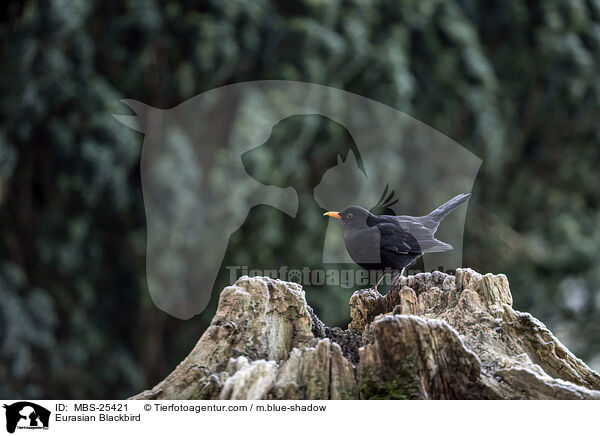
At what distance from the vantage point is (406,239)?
58.1 inches

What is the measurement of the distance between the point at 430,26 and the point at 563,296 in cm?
173

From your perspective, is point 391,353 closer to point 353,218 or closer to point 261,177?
point 353,218

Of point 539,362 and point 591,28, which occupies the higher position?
point 591,28

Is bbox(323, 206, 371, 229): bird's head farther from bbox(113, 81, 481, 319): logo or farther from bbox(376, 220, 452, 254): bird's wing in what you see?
bbox(113, 81, 481, 319): logo

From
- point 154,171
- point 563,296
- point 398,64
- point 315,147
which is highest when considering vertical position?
point 398,64

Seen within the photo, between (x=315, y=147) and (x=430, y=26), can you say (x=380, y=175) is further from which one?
(x=430, y=26)

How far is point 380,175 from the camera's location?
122 inches

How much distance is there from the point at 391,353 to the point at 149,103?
7.62 feet

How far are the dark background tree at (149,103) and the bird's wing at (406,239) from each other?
130 centimetres
